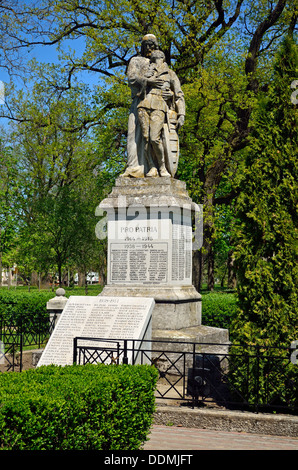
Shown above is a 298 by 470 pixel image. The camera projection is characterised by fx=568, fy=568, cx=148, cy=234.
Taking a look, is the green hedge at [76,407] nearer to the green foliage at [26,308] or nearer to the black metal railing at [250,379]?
the black metal railing at [250,379]

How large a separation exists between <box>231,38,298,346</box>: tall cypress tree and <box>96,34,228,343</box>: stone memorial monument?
7.47 ft

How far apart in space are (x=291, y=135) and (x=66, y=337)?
16.7 ft

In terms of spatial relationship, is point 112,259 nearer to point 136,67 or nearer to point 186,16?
point 136,67

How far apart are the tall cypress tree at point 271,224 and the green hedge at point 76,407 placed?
8.42 feet

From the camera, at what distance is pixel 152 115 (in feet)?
37.7

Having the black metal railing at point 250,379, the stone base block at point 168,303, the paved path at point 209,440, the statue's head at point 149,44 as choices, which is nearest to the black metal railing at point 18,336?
the stone base block at point 168,303

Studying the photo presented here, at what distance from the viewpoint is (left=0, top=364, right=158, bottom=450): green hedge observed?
4391 millimetres

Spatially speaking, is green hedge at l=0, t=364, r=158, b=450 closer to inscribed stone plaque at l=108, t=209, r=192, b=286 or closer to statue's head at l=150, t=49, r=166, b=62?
inscribed stone plaque at l=108, t=209, r=192, b=286

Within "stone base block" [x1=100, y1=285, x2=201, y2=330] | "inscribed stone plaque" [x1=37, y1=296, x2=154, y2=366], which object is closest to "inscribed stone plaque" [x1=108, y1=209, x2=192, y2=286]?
"stone base block" [x1=100, y1=285, x2=201, y2=330]

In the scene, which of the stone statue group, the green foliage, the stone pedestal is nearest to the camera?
the stone pedestal

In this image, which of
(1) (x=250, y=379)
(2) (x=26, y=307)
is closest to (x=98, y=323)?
(1) (x=250, y=379)

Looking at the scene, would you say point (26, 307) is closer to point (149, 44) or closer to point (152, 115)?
point (152, 115)

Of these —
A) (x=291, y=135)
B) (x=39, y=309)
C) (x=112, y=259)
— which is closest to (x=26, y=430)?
(x=291, y=135)

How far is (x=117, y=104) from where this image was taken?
24266 millimetres
